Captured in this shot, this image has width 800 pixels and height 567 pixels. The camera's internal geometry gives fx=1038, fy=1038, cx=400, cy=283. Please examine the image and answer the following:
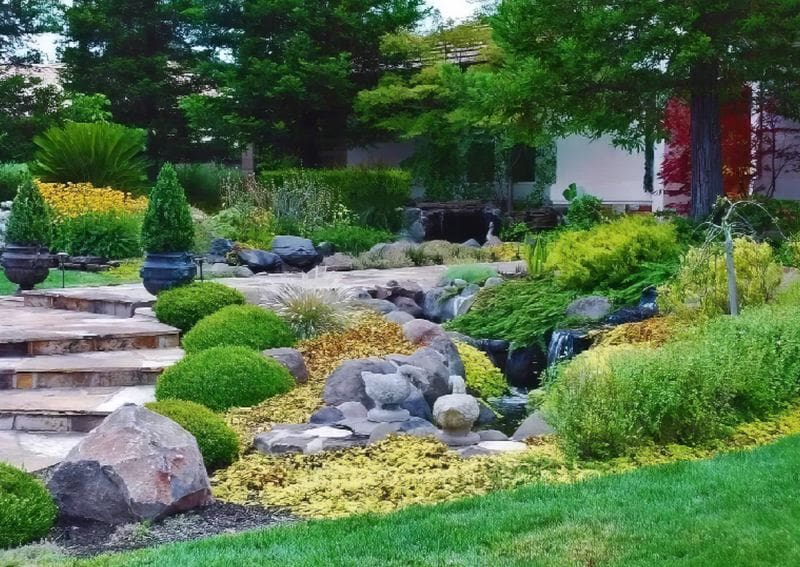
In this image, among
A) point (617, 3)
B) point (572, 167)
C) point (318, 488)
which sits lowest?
point (318, 488)

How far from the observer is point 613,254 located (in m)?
11.5

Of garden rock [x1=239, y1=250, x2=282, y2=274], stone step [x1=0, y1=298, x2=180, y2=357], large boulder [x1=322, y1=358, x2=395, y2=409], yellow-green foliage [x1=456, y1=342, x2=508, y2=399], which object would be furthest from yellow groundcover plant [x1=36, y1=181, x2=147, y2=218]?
large boulder [x1=322, y1=358, x2=395, y2=409]

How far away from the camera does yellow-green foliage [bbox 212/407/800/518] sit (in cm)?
563

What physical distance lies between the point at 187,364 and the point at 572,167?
17.6 meters

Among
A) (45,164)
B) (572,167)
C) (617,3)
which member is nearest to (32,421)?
(617,3)

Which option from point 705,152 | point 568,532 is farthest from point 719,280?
point 568,532

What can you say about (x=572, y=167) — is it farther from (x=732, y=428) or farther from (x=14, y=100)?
(x=732, y=428)

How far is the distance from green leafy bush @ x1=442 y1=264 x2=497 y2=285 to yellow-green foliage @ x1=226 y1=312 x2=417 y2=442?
2644 millimetres

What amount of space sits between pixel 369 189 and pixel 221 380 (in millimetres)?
14977

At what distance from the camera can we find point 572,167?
80.1 feet

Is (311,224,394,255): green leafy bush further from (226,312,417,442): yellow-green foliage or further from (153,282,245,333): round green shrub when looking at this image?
(153,282,245,333): round green shrub

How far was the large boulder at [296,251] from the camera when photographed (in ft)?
57.9

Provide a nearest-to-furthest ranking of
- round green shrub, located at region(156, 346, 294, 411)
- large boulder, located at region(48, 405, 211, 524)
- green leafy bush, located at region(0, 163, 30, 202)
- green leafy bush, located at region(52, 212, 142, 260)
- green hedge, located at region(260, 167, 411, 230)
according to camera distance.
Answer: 1. large boulder, located at region(48, 405, 211, 524)
2. round green shrub, located at region(156, 346, 294, 411)
3. green leafy bush, located at region(52, 212, 142, 260)
4. green leafy bush, located at region(0, 163, 30, 202)
5. green hedge, located at region(260, 167, 411, 230)

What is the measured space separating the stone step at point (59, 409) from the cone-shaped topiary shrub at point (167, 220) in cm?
274
